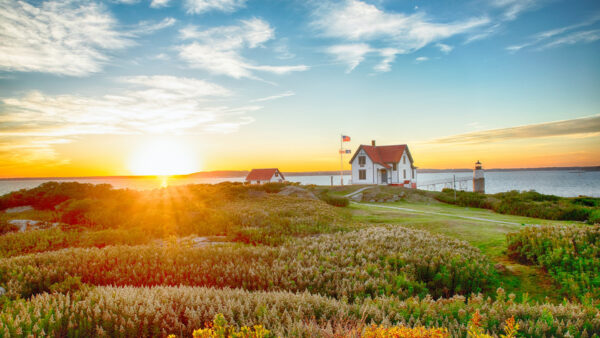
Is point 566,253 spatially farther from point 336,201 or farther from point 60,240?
point 336,201

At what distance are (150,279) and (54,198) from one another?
44.6ft

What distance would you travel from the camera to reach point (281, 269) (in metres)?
6.98

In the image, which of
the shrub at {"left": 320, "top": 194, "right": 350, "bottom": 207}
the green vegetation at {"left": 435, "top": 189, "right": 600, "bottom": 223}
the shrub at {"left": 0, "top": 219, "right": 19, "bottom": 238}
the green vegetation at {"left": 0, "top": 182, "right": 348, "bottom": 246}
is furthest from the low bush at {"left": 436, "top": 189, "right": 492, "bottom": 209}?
the shrub at {"left": 0, "top": 219, "right": 19, "bottom": 238}

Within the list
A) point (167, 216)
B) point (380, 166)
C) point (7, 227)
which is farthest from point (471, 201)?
point (7, 227)

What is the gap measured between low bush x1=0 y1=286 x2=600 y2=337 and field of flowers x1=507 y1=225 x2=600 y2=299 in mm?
3512

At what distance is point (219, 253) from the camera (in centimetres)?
809

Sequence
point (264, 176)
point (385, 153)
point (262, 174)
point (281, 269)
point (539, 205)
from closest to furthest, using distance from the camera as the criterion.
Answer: point (281, 269) < point (539, 205) < point (385, 153) < point (264, 176) < point (262, 174)

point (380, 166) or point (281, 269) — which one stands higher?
point (380, 166)

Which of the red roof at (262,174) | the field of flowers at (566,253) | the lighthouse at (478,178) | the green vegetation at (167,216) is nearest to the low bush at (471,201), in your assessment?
the field of flowers at (566,253)

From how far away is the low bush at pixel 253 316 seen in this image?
13.5 ft

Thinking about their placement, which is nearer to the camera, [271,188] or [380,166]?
[271,188]

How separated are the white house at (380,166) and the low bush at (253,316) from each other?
5258cm

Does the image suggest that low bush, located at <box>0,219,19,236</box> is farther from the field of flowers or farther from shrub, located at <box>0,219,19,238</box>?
the field of flowers

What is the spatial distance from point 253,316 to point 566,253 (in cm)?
862
